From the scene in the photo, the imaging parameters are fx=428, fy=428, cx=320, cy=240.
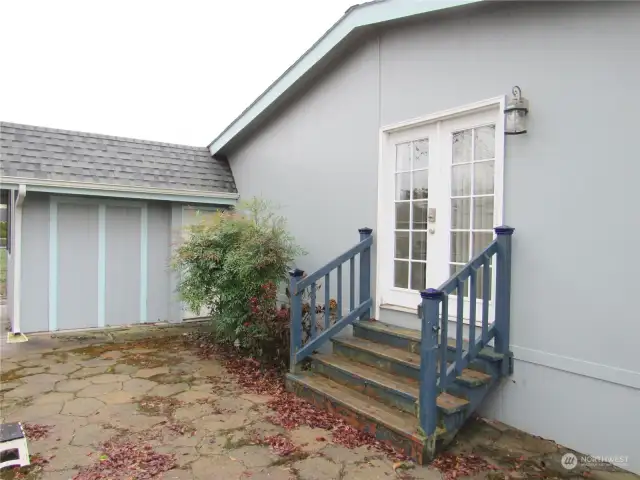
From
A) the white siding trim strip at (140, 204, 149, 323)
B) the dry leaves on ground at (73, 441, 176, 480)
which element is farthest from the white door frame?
the white siding trim strip at (140, 204, 149, 323)

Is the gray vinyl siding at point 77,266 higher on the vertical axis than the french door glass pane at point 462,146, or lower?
lower

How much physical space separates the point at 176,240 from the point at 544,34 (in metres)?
6.05

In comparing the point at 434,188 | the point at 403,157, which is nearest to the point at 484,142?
the point at 434,188

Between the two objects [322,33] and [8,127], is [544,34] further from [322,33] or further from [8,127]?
[8,127]

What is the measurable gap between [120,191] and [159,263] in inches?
55.0

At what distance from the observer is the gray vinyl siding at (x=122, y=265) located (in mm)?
6949

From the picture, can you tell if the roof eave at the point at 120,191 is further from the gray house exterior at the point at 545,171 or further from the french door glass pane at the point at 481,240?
the french door glass pane at the point at 481,240

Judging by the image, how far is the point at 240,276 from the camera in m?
5.00

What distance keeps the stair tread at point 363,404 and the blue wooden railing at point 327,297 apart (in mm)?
282

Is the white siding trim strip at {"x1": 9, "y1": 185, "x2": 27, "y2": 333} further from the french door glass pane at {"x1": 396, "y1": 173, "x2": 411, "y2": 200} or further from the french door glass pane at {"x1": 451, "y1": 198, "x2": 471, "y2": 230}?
the french door glass pane at {"x1": 451, "y1": 198, "x2": 471, "y2": 230}

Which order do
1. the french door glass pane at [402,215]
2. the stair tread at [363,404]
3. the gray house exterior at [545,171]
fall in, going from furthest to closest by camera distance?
the french door glass pane at [402,215] < the stair tread at [363,404] < the gray house exterior at [545,171]

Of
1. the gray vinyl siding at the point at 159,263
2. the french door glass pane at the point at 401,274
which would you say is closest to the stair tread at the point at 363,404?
the french door glass pane at the point at 401,274

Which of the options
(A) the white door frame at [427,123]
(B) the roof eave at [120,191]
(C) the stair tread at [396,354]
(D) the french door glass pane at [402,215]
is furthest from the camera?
(B) the roof eave at [120,191]

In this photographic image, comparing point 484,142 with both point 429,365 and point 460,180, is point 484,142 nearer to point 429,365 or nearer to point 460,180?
point 460,180
